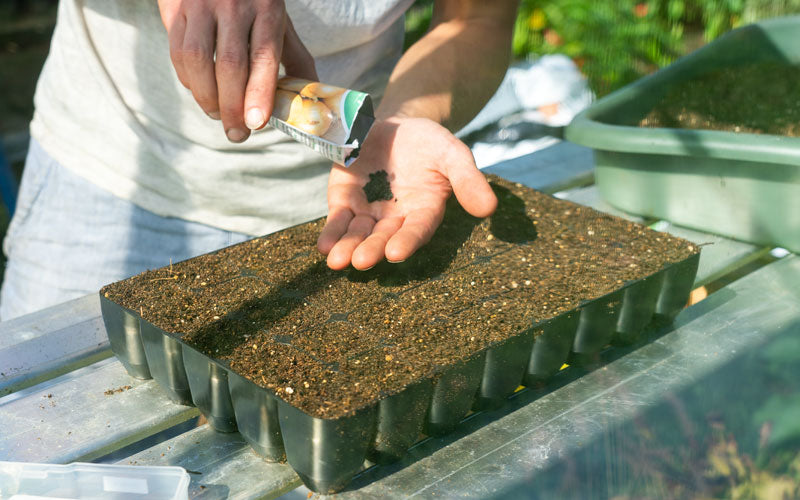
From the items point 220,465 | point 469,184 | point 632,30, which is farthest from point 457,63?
point 632,30

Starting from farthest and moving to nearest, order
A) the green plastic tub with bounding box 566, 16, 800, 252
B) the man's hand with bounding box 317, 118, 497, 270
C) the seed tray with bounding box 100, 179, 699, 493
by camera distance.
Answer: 1. the green plastic tub with bounding box 566, 16, 800, 252
2. the man's hand with bounding box 317, 118, 497, 270
3. the seed tray with bounding box 100, 179, 699, 493

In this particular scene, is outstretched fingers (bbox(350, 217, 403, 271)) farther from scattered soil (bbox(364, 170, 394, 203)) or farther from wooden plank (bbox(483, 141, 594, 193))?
wooden plank (bbox(483, 141, 594, 193))

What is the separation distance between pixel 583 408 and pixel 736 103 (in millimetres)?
895

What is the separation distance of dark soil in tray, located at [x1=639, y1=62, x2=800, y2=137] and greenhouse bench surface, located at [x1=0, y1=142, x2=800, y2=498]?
442mm

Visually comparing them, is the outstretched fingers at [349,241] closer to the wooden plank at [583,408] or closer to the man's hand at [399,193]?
the man's hand at [399,193]

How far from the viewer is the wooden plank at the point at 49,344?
3.02 ft

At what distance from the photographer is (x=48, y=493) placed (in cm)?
71

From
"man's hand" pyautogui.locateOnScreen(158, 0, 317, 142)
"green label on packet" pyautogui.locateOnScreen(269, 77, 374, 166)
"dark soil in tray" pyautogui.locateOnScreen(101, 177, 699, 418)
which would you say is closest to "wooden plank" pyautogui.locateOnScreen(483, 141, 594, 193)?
"dark soil in tray" pyautogui.locateOnScreen(101, 177, 699, 418)

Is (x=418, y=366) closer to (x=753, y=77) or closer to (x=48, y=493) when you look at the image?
(x=48, y=493)

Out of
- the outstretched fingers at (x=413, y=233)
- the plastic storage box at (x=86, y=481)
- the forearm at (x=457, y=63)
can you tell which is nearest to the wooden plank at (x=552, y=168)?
the forearm at (x=457, y=63)

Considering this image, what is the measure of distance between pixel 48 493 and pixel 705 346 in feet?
2.50

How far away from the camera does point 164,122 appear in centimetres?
131

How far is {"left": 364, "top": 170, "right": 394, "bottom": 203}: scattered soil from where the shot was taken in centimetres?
113

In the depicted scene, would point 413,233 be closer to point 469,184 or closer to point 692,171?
point 469,184
